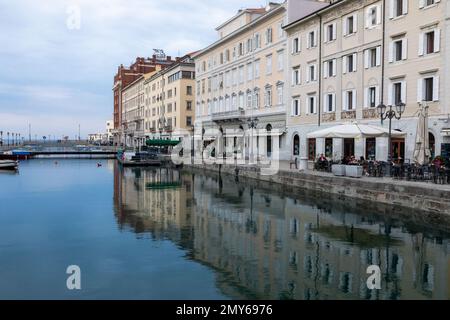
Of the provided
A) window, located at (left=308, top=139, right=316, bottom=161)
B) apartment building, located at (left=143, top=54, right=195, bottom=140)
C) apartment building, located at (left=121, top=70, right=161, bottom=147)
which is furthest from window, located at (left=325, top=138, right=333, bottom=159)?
apartment building, located at (left=121, top=70, right=161, bottom=147)

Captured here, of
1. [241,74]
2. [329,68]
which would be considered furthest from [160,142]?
[329,68]

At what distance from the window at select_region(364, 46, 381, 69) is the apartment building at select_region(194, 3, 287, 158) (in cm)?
1167

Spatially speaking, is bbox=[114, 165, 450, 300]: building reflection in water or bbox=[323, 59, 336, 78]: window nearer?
bbox=[114, 165, 450, 300]: building reflection in water

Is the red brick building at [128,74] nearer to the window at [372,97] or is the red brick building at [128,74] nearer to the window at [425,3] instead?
the window at [372,97]

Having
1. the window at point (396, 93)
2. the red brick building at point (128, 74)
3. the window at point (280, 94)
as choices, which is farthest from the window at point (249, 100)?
the red brick building at point (128, 74)

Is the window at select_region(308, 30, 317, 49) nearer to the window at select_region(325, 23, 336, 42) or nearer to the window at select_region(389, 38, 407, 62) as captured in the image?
the window at select_region(325, 23, 336, 42)

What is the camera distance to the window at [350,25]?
109ft

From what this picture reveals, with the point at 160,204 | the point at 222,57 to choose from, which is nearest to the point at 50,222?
the point at 160,204

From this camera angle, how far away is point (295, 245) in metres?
15.5

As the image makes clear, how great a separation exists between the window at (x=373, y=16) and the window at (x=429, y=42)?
4366 millimetres

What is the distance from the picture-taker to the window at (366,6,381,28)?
30706mm

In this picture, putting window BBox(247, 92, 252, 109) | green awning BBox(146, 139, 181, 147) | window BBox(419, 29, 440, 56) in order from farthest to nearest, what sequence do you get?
green awning BBox(146, 139, 181, 147)
window BBox(247, 92, 252, 109)
window BBox(419, 29, 440, 56)

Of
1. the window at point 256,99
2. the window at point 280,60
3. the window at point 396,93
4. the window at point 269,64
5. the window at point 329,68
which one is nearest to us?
the window at point 396,93

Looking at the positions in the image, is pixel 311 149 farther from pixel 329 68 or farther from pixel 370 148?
pixel 370 148
